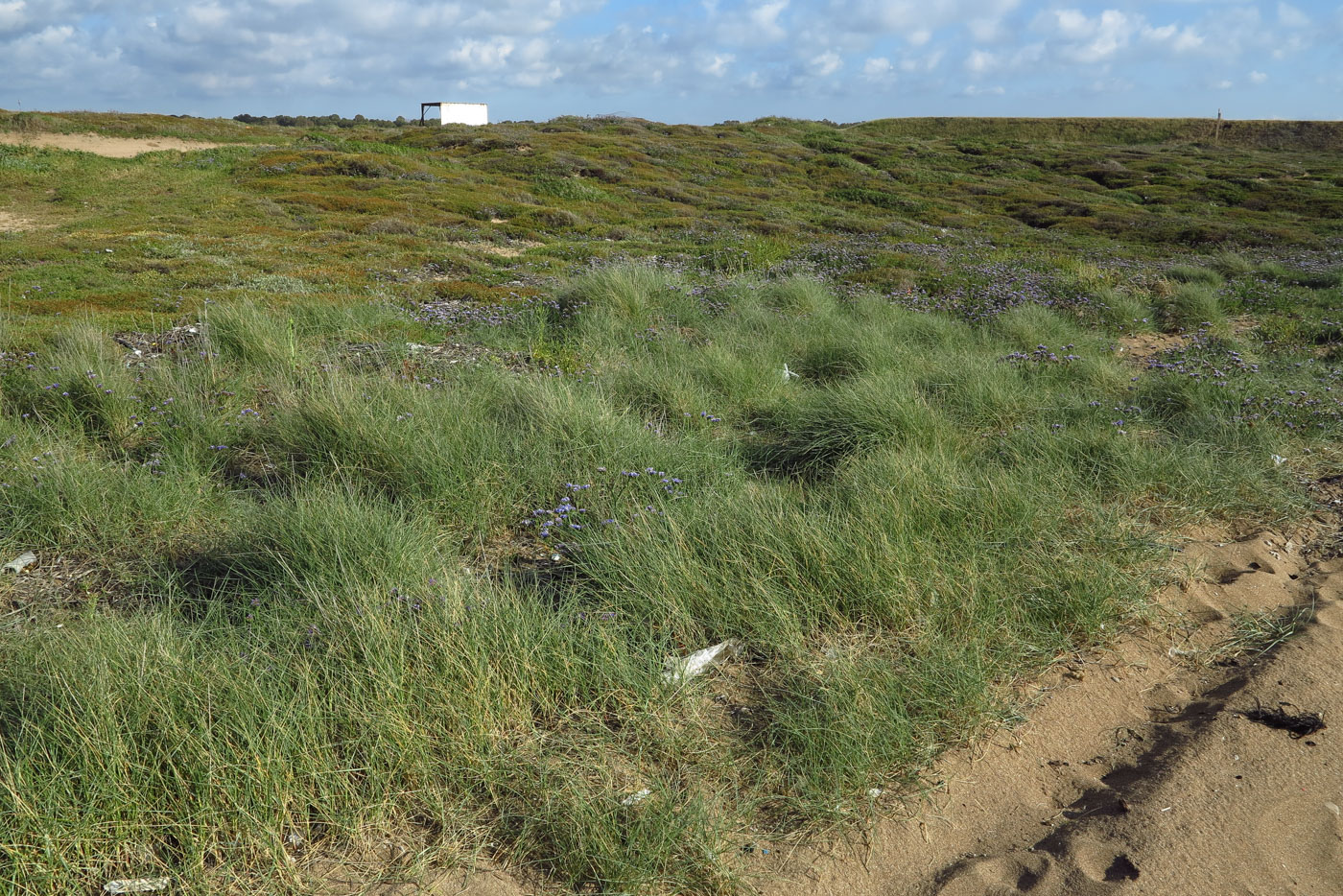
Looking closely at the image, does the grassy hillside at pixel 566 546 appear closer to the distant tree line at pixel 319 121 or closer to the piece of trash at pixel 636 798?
the piece of trash at pixel 636 798

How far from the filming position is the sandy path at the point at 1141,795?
255 centimetres

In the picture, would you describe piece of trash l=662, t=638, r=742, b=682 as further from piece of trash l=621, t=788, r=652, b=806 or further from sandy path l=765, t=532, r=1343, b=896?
sandy path l=765, t=532, r=1343, b=896

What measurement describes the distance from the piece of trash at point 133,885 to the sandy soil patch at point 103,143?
3775cm

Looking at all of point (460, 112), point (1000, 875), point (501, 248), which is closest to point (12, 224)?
point (501, 248)

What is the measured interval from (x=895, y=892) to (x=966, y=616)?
134cm

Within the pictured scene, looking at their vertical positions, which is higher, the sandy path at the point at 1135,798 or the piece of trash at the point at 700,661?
the piece of trash at the point at 700,661

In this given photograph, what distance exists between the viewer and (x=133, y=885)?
2.29 metres

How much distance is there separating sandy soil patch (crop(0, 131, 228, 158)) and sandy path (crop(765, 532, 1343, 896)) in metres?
38.6

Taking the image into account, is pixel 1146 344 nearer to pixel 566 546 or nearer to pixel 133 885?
pixel 566 546

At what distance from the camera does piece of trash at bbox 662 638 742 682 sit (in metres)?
3.21

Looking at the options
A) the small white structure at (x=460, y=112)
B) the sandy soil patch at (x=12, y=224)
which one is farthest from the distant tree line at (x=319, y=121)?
the sandy soil patch at (x=12, y=224)

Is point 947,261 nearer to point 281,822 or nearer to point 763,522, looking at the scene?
point 763,522

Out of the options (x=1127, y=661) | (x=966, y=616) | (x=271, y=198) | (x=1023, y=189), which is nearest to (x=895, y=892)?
(x=966, y=616)

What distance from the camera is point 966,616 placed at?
3.57 metres
